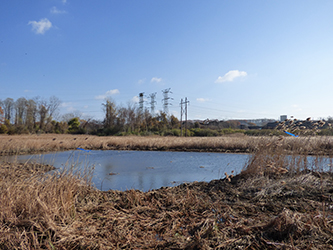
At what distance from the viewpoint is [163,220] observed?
8.43 feet

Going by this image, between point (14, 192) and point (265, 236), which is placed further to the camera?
point (14, 192)

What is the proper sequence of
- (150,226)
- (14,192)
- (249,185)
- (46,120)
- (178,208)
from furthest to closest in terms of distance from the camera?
(46,120) → (249,185) → (178,208) → (14,192) → (150,226)

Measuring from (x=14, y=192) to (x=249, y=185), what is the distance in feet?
10.6

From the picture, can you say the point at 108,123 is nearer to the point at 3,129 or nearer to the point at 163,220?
the point at 3,129

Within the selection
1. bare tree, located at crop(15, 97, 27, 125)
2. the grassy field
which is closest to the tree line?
bare tree, located at crop(15, 97, 27, 125)

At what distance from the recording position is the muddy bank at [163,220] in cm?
196

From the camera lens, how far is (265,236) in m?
2.04

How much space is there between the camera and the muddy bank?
196 centimetres

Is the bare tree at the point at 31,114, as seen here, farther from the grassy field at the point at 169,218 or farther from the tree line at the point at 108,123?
the grassy field at the point at 169,218

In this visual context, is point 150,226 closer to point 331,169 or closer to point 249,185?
point 249,185

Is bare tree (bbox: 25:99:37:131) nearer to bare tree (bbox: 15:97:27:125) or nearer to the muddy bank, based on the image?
bare tree (bbox: 15:97:27:125)

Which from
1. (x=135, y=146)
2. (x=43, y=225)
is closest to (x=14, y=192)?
(x=43, y=225)

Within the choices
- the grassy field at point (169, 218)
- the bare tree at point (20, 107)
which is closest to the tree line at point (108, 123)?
the bare tree at point (20, 107)

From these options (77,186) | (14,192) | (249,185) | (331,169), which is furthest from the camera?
(331,169)
